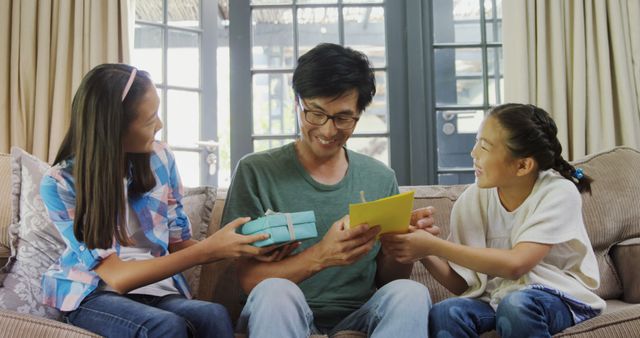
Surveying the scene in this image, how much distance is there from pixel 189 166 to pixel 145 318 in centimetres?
212

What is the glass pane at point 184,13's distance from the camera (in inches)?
140

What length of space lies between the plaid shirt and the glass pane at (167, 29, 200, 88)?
180cm

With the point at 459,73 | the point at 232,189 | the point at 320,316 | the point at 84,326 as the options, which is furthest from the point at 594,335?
the point at 459,73

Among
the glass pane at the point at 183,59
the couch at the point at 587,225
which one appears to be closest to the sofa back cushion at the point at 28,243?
the couch at the point at 587,225

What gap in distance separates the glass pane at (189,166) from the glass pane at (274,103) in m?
0.47

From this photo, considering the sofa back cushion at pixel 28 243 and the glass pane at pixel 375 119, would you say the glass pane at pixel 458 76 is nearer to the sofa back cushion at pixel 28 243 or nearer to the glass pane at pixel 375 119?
the glass pane at pixel 375 119

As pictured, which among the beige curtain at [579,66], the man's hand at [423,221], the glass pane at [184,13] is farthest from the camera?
the glass pane at [184,13]

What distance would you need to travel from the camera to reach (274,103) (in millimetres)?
3223

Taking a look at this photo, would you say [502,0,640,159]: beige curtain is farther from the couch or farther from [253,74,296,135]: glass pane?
[253,74,296,135]: glass pane

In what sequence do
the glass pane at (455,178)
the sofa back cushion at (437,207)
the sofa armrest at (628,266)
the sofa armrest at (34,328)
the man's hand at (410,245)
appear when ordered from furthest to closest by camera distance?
1. the glass pane at (455,178)
2. the sofa back cushion at (437,207)
3. the sofa armrest at (628,266)
4. the man's hand at (410,245)
5. the sofa armrest at (34,328)

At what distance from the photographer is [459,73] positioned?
3213 mm

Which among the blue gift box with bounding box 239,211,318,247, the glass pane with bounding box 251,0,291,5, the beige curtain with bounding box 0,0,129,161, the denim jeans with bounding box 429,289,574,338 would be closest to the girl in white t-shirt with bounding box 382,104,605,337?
the denim jeans with bounding box 429,289,574,338

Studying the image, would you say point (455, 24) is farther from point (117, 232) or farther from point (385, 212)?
point (117, 232)

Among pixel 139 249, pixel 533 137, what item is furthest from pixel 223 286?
pixel 533 137
